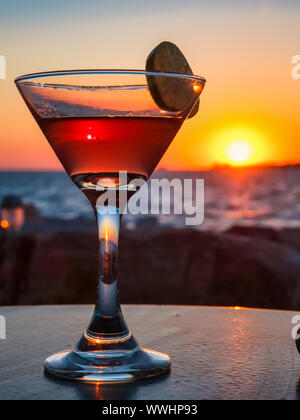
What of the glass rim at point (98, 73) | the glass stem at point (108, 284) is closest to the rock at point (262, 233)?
the glass stem at point (108, 284)

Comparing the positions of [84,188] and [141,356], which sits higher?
[84,188]

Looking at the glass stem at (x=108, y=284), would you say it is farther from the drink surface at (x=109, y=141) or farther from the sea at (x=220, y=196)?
the sea at (x=220, y=196)

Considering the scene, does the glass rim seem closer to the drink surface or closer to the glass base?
the drink surface

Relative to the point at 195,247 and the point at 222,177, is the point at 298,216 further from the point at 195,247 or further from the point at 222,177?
the point at 195,247

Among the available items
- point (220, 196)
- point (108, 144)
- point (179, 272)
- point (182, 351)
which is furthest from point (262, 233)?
point (220, 196)

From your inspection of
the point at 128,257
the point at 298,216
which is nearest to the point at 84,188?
the point at 128,257
